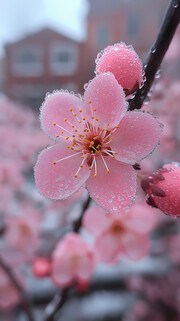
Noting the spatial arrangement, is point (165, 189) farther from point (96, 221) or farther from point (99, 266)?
point (99, 266)

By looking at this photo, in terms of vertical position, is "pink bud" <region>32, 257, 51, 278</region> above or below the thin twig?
below

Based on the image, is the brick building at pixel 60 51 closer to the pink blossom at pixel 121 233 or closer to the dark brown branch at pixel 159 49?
the pink blossom at pixel 121 233

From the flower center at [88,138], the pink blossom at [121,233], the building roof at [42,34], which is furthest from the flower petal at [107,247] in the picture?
the building roof at [42,34]

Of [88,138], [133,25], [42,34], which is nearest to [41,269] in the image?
[88,138]

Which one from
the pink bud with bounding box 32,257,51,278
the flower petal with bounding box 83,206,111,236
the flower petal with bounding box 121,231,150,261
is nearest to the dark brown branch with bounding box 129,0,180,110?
the flower petal with bounding box 83,206,111,236

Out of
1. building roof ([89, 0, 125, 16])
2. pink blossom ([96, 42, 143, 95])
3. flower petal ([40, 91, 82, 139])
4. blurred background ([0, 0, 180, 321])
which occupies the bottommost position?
blurred background ([0, 0, 180, 321])

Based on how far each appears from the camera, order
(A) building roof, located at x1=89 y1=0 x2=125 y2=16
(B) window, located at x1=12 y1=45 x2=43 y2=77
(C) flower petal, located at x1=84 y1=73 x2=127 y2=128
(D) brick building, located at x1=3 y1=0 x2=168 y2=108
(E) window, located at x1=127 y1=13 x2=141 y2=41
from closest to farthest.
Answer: (C) flower petal, located at x1=84 y1=73 x2=127 y2=128 → (E) window, located at x1=127 y1=13 x2=141 y2=41 → (D) brick building, located at x1=3 y1=0 x2=168 y2=108 → (A) building roof, located at x1=89 y1=0 x2=125 y2=16 → (B) window, located at x1=12 y1=45 x2=43 y2=77

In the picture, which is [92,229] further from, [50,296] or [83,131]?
[50,296]

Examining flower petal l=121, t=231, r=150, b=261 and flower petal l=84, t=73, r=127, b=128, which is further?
flower petal l=121, t=231, r=150, b=261

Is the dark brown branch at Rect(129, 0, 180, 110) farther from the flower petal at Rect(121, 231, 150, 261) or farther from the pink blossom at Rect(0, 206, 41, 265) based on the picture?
the pink blossom at Rect(0, 206, 41, 265)

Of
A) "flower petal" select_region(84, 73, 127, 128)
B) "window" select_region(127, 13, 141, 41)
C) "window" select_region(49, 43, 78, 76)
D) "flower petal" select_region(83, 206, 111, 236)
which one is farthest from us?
"window" select_region(49, 43, 78, 76)
